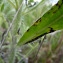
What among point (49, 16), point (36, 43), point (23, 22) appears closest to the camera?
point (49, 16)

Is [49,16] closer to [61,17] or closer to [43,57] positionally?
[61,17]

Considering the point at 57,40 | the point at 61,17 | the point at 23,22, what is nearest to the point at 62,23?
the point at 61,17

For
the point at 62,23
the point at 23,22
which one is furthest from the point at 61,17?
the point at 23,22

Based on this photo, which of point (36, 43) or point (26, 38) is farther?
point (36, 43)

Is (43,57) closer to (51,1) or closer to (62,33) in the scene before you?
(62,33)

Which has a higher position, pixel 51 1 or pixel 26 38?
pixel 51 1

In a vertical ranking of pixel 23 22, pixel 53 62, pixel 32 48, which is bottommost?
pixel 53 62

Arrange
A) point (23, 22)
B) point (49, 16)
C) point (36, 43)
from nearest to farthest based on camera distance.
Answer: point (49, 16) → point (23, 22) → point (36, 43)
